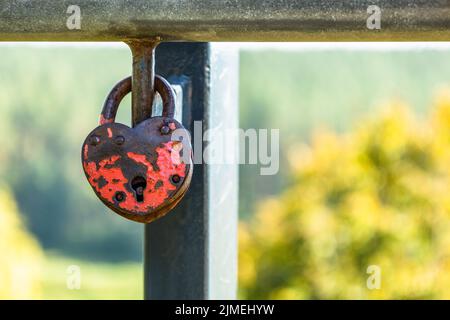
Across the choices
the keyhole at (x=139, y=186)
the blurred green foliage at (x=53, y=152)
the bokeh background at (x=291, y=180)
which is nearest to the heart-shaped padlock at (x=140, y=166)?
the keyhole at (x=139, y=186)

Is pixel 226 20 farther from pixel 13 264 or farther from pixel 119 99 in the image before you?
pixel 13 264

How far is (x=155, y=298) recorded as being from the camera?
2.87 ft

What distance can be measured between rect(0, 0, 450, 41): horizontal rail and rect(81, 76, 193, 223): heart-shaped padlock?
83 mm

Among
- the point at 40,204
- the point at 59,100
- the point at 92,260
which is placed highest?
the point at 59,100

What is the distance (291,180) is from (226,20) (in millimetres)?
4171

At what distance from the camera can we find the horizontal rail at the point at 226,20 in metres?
0.61

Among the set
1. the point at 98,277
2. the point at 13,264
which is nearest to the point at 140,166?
the point at 13,264

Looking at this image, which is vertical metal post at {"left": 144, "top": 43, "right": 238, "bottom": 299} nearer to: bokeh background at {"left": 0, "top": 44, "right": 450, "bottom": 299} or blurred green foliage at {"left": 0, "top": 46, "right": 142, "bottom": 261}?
bokeh background at {"left": 0, "top": 44, "right": 450, "bottom": 299}

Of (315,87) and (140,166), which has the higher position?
(315,87)

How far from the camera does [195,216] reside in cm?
86

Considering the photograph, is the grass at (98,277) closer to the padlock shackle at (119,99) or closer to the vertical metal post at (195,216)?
the vertical metal post at (195,216)

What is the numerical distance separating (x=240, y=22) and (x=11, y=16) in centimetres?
19
